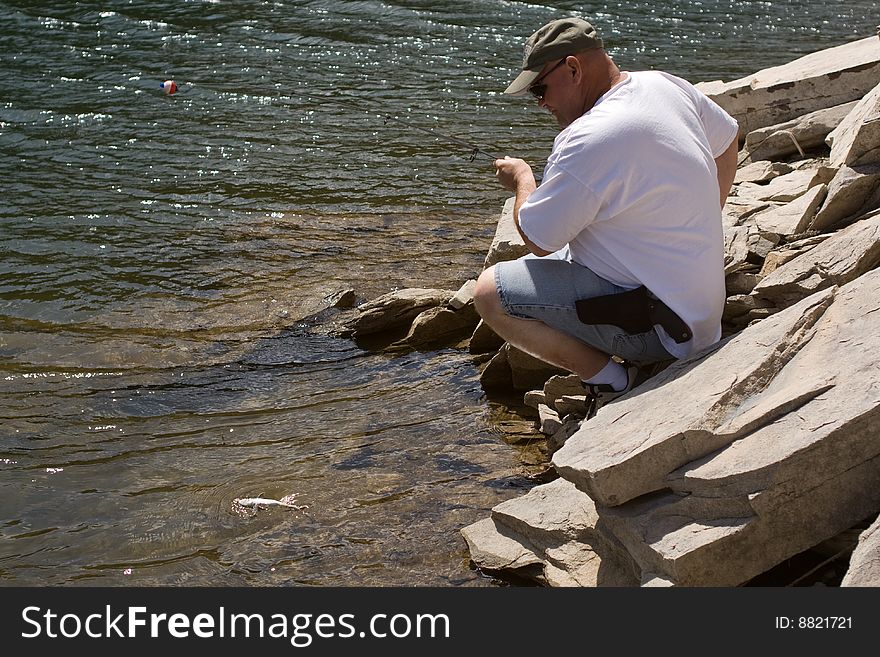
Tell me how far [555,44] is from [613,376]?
158cm

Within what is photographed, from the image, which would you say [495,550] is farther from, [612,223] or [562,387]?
[612,223]

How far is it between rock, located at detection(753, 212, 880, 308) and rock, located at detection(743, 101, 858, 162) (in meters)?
3.40

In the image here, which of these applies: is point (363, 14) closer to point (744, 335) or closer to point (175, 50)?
point (175, 50)

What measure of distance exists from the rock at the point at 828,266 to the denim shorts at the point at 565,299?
2.10ft

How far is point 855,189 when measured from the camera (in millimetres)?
5695

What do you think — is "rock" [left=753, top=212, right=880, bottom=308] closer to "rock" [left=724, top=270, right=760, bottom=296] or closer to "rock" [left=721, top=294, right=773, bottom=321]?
"rock" [left=721, top=294, right=773, bottom=321]

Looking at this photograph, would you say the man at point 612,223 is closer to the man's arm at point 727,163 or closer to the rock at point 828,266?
the man's arm at point 727,163

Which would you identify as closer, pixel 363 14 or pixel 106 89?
pixel 106 89

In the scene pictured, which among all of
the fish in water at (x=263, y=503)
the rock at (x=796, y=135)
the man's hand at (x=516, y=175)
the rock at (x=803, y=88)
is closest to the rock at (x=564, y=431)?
the man's hand at (x=516, y=175)

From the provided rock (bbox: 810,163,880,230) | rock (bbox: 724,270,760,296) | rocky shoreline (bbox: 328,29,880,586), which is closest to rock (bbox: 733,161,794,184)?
rocky shoreline (bbox: 328,29,880,586)

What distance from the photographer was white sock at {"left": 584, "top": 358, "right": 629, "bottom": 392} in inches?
202

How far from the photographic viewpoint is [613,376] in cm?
513

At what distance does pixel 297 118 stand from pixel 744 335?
1018cm
